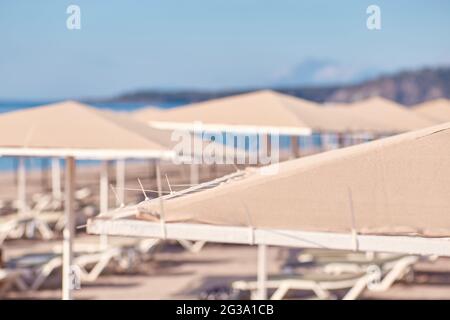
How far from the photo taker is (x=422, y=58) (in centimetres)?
8388

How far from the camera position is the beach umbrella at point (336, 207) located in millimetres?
3082

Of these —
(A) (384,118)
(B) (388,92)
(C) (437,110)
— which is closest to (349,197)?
(A) (384,118)

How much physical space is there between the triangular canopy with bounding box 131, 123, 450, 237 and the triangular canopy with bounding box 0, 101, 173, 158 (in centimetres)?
220

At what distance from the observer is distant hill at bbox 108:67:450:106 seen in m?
85.8

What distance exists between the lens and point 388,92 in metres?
87.4

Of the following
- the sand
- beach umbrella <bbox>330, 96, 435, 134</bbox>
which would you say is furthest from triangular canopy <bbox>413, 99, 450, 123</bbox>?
the sand

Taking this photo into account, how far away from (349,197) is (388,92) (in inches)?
3389

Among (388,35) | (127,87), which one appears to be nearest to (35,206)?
(388,35)

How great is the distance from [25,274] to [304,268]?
3061 mm

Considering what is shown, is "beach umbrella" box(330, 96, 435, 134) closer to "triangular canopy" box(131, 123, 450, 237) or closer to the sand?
the sand

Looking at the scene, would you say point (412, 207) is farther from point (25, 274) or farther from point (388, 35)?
point (388, 35)

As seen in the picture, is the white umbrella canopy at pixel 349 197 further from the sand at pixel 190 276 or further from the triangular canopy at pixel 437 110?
the triangular canopy at pixel 437 110

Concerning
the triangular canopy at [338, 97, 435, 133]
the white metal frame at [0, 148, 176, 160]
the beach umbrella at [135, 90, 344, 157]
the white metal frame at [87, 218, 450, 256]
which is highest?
the triangular canopy at [338, 97, 435, 133]

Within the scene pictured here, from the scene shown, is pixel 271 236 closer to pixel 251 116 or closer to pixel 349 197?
pixel 349 197
